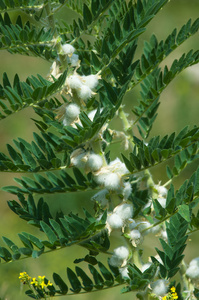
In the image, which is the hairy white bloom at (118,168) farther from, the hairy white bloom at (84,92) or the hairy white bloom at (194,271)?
the hairy white bloom at (194,271)

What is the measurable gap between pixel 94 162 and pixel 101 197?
0.40ft

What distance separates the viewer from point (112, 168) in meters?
1.29

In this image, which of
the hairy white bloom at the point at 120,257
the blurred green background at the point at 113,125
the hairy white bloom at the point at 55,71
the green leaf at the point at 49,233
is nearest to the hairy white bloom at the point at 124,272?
the hairy white bloom at the point at 120,257

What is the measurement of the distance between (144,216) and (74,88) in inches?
16.4

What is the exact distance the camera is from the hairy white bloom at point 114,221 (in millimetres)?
1234

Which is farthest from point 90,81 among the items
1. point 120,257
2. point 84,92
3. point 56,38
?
point 120,257

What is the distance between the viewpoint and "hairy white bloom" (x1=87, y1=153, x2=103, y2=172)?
1253mm

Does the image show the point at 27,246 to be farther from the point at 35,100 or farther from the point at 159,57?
the point at 159,57

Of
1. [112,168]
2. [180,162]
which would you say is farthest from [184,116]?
[112,168]

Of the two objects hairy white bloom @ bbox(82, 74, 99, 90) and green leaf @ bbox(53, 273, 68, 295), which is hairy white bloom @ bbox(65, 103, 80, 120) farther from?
green leaf @ bbox(53, 273, 68, 295)

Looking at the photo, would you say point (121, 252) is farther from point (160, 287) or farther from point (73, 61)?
point (73, 61)

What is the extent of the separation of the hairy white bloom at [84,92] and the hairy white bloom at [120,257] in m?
0.42

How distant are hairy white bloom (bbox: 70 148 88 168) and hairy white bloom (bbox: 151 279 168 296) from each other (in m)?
0.36

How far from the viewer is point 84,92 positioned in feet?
4.12
